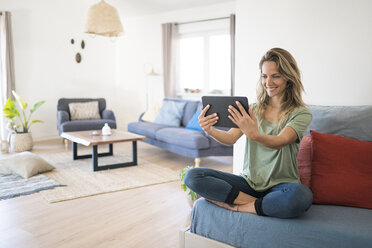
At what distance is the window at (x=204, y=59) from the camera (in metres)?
5.99

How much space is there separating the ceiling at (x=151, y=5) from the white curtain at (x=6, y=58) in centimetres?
184

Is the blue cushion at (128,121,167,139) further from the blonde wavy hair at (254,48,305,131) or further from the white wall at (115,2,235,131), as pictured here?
the blonde wavy hair at (254,48,305,131)

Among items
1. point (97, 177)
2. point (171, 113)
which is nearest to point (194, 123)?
point (171, 113)

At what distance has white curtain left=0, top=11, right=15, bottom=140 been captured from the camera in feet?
19.4

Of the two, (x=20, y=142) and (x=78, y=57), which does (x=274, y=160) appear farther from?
(x=78, y=57)

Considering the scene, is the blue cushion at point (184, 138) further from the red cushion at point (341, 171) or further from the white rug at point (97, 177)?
the red cushion at point (341, 171)

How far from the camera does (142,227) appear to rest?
2.65 meters

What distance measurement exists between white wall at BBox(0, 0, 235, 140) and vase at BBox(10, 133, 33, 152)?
0.99 metres

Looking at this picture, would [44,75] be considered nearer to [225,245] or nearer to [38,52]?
[38,52]

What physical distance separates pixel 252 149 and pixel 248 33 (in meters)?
1.38

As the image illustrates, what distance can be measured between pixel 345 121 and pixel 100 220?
1.94m

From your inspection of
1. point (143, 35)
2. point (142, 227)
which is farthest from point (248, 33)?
point (143, 35)

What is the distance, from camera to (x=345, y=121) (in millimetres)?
2242

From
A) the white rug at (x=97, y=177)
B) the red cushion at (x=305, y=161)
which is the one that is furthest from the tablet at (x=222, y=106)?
the white rug at (x=97, y=177)
